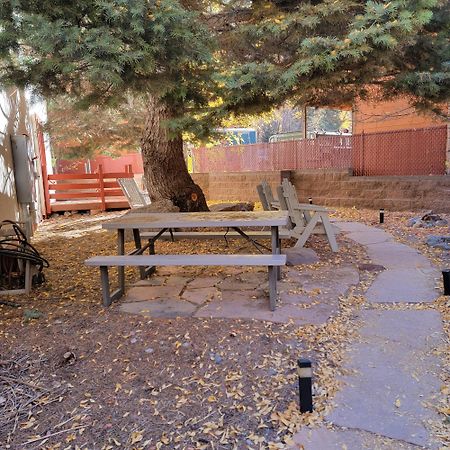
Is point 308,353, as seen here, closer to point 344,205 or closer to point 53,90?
point 53,90

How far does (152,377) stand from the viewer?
2627 millimetres

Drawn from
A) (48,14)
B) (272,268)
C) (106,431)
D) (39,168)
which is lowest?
(106,431)

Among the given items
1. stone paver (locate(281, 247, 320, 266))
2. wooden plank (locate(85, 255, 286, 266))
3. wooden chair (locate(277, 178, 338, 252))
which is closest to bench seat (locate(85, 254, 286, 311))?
wooden plank (locate(85, 255, 286, 266))

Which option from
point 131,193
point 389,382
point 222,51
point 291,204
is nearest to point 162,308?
point 389,382

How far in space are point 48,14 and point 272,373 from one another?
10.2ft

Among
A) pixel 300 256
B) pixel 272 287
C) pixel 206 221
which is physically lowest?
pixel 300 256

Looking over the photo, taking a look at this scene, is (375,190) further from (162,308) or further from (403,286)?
(162,308)

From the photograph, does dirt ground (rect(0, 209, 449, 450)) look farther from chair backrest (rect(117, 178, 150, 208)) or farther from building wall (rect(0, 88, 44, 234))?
chair backrest (rect(117, 178, 150, 208))

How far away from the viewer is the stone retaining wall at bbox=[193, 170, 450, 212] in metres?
9.03

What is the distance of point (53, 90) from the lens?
3924 millimetres

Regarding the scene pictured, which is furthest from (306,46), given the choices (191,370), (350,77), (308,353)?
(191,370)

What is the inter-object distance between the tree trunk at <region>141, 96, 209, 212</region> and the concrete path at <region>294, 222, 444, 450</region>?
3.97m

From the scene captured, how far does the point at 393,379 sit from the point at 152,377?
1473 mm

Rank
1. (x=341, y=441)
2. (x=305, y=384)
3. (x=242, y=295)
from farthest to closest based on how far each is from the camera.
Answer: (x=242, y=295) < (x=305, y=384) < (x=341, y=441)
